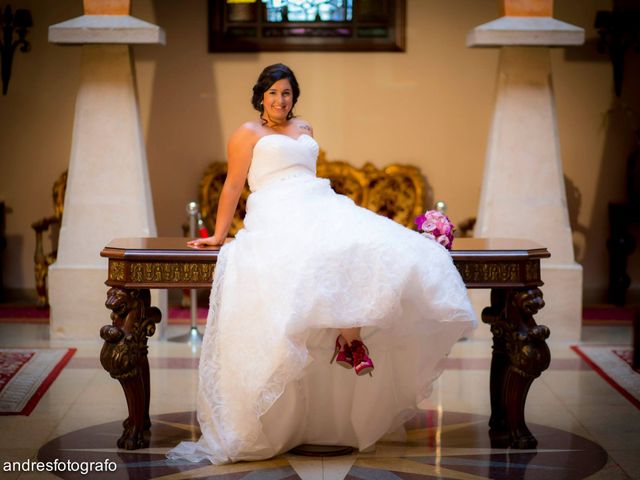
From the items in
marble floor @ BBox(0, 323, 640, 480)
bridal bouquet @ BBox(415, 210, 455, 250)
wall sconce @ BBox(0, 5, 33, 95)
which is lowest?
marble floor @ BBox(0, 323, 640, 480)

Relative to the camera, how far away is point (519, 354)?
233 inches

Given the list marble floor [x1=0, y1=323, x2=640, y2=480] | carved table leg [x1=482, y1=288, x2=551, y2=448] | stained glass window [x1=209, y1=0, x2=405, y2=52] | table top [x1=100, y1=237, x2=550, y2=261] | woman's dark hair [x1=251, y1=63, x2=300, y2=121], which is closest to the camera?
marble floor [x1=0, y1=323, x2=640, y2=480]

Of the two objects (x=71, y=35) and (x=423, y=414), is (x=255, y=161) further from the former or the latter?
(x=71, y=35)

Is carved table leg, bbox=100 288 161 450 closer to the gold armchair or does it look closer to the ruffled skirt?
the ruffled skirt

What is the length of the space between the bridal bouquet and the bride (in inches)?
9.5

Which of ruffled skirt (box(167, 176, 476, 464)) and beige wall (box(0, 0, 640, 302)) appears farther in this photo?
beige wall (box(0, 0, 640, 302))

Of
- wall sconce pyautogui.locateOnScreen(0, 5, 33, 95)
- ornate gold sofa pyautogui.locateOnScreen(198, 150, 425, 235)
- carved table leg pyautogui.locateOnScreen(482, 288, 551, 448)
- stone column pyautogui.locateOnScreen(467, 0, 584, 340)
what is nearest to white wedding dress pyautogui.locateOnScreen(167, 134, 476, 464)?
carved table leg pyautogui.locateOnScreen(482, 288, 551, 448)

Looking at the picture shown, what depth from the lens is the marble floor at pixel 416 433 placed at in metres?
5.47

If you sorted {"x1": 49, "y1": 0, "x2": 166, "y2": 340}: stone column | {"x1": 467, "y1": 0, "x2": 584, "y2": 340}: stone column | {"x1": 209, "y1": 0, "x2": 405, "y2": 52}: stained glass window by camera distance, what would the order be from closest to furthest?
1. {"x1": 49, "y1": 0, "x2": 166, "y2": 340}: stone column
2. {"x1": 467, "y1": 0, "x2": 584, "y2": 340}: stone column
3. {"x1": 209, "y1": 0, "x2": 405, "y2": 52}: stained glass window

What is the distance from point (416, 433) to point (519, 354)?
2.42 ft

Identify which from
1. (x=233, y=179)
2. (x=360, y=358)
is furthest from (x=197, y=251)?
(x=360, y=358)

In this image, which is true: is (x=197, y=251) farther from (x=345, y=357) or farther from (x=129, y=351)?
(x=345, y=357)

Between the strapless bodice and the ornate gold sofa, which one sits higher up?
the strapless bodice

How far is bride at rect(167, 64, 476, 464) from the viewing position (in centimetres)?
530
